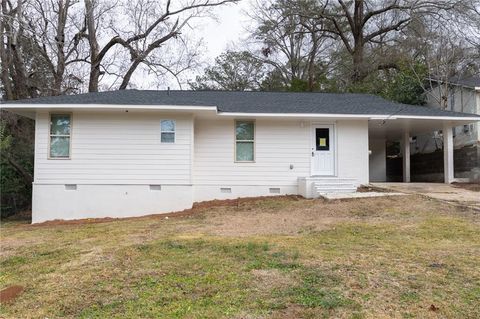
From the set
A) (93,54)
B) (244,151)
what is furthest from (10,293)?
(93,54)

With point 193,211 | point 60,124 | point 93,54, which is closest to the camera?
point 193,211

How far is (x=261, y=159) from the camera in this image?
13797 millimetres

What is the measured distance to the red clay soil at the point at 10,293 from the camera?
4.73 m

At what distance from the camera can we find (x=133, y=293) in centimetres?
467

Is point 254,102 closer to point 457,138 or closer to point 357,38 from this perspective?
point 457,138

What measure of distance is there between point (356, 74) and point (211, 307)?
24432 millimetres

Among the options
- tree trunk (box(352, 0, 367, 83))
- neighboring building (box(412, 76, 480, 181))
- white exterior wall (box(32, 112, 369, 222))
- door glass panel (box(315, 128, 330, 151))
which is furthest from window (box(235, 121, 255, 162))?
tree trunk (box(352, 0, 367, 83))

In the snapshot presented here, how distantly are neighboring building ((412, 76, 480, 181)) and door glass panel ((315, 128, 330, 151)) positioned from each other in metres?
5.91

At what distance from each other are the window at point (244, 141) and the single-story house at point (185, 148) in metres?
0.03

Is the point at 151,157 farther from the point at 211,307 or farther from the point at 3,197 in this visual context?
the point at 211,307

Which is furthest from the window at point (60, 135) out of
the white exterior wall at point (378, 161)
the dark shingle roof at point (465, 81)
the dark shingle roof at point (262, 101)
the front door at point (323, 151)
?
the dark shingle roof at point (465, 81)

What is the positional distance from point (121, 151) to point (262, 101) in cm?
546

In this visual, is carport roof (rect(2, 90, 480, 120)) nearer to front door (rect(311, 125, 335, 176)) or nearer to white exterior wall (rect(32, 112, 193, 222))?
white exterior wall (rect(32, 112, 193, 222))

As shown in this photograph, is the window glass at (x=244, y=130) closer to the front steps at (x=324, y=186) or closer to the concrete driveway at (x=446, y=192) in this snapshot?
the front steps at (x=324, y=186)
